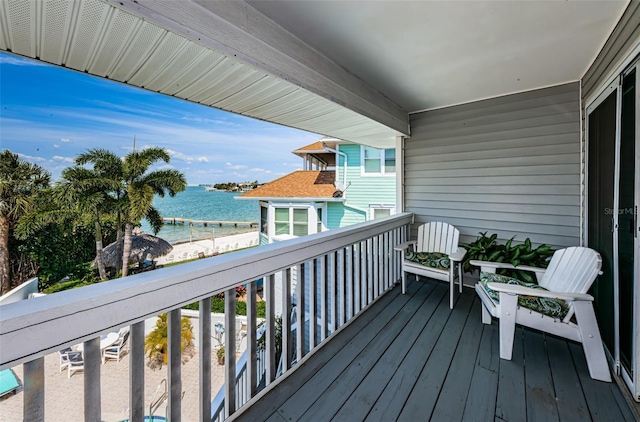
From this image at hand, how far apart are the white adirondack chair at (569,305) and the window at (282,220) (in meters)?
7.55

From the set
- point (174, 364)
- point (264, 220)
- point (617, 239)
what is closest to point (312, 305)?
point (174, 364)

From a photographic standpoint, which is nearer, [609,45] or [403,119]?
[609,45]

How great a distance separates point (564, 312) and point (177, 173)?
1297 centimetres

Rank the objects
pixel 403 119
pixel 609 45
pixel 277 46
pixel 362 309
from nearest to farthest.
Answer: pixel 277 46 → pixel 609 45 → pixel 362 309 → pixel 403 119

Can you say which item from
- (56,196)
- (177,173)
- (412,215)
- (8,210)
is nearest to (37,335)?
(412,215)

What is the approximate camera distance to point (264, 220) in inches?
411

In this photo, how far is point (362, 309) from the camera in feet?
9.55

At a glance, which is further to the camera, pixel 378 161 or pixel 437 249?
pixel 378 161

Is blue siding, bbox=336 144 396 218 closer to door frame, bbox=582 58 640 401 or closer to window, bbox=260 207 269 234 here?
window, bbox=260 207 269 234

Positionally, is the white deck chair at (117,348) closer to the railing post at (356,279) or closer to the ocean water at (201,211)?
the railing post at (356,279)

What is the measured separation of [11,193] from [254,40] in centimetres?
671

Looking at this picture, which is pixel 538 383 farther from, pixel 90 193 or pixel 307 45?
pixel 90 193

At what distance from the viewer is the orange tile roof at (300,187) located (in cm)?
925

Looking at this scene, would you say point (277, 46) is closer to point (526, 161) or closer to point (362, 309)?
point (362, 309)
